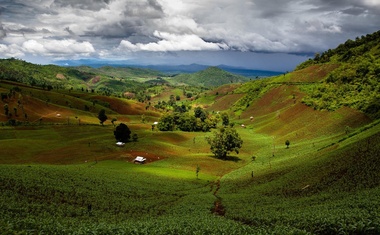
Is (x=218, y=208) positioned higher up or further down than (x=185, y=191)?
higher up

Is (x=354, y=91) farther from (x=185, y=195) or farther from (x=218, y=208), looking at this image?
(x=218, y=208)

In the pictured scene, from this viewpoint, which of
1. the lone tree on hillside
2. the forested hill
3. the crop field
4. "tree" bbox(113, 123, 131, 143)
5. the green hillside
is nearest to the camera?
the crop field

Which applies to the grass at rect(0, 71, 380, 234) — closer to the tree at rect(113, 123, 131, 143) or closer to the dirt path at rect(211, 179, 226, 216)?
the dirt path at rect(211, 179, 226, 216)

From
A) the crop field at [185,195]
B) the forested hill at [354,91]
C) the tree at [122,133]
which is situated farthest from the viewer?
the tree at [122,133]

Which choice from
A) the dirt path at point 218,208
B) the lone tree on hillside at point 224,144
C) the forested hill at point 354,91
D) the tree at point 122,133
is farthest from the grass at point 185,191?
the forested hill at point 354,91

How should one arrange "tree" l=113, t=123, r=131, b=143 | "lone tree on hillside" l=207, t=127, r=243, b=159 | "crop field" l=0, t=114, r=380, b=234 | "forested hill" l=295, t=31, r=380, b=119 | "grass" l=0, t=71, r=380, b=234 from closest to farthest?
"crop field" l=0, t=114, r=380, b=234, "grass" l=0, t=71, r=380, b=234, "lone tree on hillside" l=207, t=127, r=243, b=159, "forested hill" l=295, t=31, r=380, b=119, "tree" l=113, t=123, r=131, b=143

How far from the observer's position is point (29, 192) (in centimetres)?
5062

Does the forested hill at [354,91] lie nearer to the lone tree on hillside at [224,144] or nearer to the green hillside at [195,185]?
the green hillside at [195,185]

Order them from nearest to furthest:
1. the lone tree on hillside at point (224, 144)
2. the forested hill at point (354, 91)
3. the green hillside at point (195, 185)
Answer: the green hillside at point (195, 185) < the lone tree on hillside at point (224, 144) < the forested hill at point (354, 91)

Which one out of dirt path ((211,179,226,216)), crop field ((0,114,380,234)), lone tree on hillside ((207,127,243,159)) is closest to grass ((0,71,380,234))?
crop field ((0,114,380,234))

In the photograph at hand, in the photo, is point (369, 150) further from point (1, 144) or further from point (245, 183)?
point (1, 144)

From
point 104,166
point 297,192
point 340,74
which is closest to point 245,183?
point 297,192

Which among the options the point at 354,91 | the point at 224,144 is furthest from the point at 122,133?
the point at 354,91

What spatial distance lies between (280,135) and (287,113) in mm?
32279
